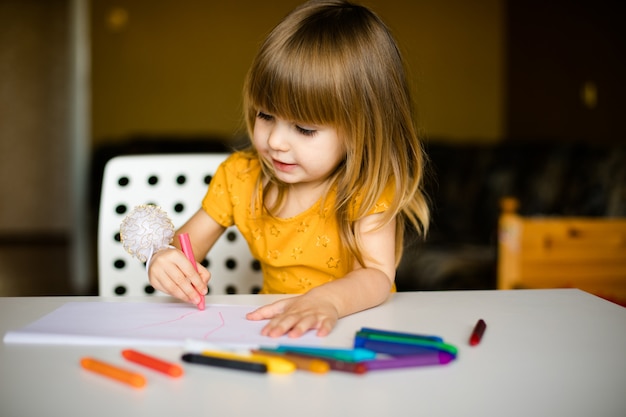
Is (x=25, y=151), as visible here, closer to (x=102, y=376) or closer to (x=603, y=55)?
(x=603, y=55)

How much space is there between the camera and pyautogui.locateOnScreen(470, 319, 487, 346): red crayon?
66 centimetres

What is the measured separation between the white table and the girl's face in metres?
0.30

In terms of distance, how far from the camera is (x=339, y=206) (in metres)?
1.06

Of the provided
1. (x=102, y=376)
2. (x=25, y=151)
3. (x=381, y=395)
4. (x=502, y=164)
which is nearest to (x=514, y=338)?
(x=381, y=395)

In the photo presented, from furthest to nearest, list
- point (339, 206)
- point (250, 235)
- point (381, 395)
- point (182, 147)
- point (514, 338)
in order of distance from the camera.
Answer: point (182, 147)
point (250, 235)
point (339, 206)
point (514, 338)
point (381, 395)

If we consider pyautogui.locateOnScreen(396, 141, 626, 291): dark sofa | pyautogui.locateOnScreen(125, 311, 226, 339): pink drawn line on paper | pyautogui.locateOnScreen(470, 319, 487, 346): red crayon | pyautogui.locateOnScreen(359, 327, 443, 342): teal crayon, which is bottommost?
pyautogui.locateOnScreen(396, 141, 626, 291): dark sofa

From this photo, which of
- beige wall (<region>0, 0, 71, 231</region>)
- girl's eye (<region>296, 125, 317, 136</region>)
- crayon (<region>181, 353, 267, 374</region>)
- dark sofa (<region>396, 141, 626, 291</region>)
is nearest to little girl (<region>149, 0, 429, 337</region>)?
girl's eye (<region>296, 125, 317, 136</region>)

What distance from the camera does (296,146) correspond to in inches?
37.6

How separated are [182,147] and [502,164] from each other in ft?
6.01

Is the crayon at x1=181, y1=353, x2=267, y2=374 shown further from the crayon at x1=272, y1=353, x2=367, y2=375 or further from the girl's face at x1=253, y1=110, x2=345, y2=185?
the girl's face at x1=253, y1=110, x2=345, y2=185

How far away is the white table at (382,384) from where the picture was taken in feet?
1.61

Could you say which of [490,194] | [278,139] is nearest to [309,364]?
[278,139]

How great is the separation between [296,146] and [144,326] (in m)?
0.35

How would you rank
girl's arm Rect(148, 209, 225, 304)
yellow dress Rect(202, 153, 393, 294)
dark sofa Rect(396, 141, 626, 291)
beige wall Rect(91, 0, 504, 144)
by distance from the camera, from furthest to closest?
beige wall Rect(91, 0, 504, 144) < dark sofa Rect(396, 141, 626, 291) < yellow dress Rect(202, 153, 393, 294) < girl's arm Rect(148, 209, 225, 304)
